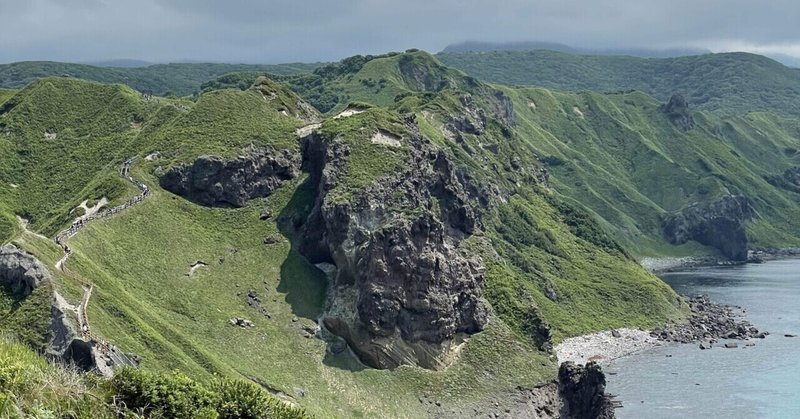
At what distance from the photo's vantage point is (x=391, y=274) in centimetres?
12412

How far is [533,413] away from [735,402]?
122ft

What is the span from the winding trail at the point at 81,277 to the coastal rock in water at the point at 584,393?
68305mm

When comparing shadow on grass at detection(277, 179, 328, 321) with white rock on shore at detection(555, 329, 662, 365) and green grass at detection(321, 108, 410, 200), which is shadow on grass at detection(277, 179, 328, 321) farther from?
white rock on shore at detection(555, 329, 662, 365)

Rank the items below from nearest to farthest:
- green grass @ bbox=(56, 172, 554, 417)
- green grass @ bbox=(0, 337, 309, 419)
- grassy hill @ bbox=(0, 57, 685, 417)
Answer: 1. green grass @ bbox=(0, 337, 309, 419)
2. green grass @ bbox=(56, 172, 554, 417)
3. grassy hill @ bbox=(0, 57, 685, 417)

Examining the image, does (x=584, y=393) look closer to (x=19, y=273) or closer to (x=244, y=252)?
(x=244, y=252)

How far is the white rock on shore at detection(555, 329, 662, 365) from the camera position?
161 meters

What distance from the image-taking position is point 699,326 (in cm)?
19238

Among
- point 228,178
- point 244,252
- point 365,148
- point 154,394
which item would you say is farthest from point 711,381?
point 154,394

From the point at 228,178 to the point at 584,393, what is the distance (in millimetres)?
75278

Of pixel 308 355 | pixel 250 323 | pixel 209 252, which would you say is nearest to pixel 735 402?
pixel 308 355

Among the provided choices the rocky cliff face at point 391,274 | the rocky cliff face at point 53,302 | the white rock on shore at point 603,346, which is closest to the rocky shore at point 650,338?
the white rock on shore at point 603,346

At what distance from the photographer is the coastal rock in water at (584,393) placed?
117812 millimetres

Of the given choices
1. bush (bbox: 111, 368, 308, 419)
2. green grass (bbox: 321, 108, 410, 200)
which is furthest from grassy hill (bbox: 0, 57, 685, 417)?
bush (bbox: 111, 368, 308, 419)

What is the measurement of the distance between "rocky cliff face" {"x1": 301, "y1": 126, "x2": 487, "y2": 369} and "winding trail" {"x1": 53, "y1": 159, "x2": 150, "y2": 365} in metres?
30.6
